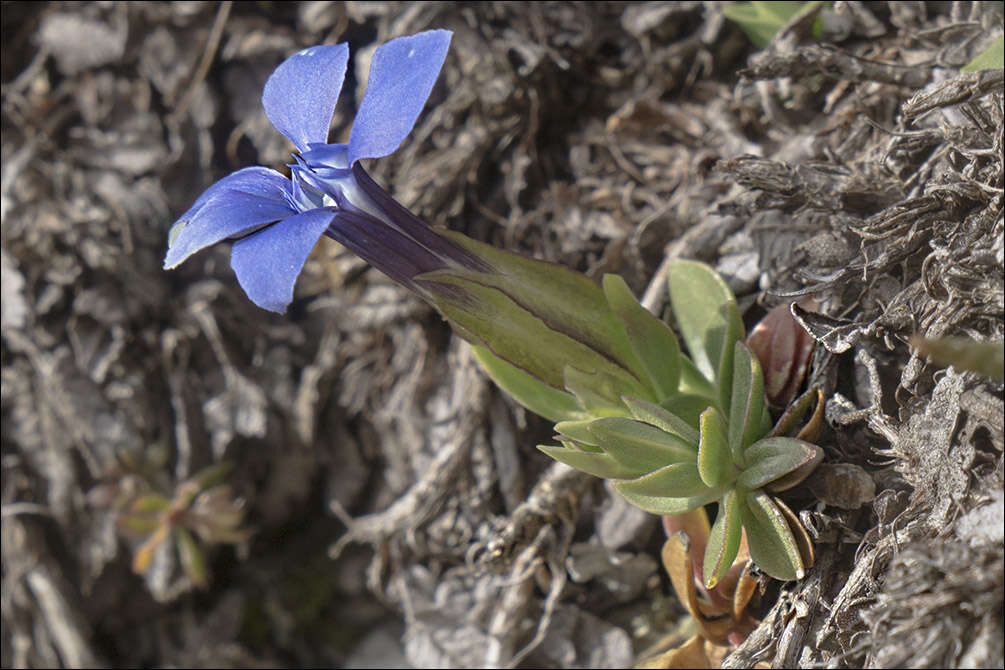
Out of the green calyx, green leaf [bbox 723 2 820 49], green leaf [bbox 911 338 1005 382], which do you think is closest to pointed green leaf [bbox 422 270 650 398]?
the green calyx

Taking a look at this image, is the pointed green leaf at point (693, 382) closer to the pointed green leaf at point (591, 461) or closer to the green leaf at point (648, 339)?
the green leaf at point (648, 339)

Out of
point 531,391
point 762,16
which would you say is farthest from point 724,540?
point 762,16

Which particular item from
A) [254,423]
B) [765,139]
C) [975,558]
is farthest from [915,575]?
[254,423]

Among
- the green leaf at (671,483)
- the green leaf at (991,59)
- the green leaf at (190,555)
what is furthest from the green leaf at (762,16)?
the green leaf at (190,555)

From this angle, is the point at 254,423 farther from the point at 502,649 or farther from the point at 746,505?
the point at 746,505

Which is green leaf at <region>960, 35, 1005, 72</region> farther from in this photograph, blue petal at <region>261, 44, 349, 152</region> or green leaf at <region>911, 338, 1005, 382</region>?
blue petal at <region>261, 44, 349, 152</region>

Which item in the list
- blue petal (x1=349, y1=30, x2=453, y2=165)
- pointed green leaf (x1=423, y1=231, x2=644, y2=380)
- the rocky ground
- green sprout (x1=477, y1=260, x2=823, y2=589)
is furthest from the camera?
the rocky ground
